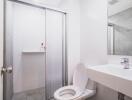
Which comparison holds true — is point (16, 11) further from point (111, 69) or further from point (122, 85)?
point (122, 85)

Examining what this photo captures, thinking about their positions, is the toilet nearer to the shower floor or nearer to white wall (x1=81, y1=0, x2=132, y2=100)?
white wall (x1=81, y1=0, x2=132, y2=100)

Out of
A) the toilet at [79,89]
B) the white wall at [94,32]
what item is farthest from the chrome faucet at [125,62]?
the toilet at [79,89]

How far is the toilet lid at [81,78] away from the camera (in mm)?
1694

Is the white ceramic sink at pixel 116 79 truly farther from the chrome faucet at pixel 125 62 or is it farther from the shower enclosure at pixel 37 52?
the shower enclosure at pixel 37 52

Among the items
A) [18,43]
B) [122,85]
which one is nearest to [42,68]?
[18,43]

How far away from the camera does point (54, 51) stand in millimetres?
1894

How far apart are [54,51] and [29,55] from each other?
60 cm

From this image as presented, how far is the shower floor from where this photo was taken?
1923 mm

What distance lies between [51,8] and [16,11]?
58 centimetres

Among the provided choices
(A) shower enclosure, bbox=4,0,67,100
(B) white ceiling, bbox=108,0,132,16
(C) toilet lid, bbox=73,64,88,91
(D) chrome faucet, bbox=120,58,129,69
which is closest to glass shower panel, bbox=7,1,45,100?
(A) shower enclosure, bbox=4,0,67,100

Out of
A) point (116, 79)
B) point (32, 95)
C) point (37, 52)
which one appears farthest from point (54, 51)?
point (116, 79)

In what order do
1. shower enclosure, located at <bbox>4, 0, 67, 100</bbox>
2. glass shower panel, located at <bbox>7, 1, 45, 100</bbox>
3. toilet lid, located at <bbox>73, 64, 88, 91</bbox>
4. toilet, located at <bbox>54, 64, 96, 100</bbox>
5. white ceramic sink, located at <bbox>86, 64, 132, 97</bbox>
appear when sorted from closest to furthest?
white ceramic sink, located at <bbox>86, 64, 132, 97</bbox> < toilet, located at <bbox>54, 64, 96, 100</bbox> < toilet lid, located at <bbox>73, 64, 88, 91</bbox> < shower enclosure, located at <bbox>4, 0, 67, 100</bbox> < glass shower panel, located at <bbox>7, 1, 45, 100</bbox>

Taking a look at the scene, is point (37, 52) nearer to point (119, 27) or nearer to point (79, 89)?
point (79, 89)

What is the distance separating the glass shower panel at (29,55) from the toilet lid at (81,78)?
0.64 meters
